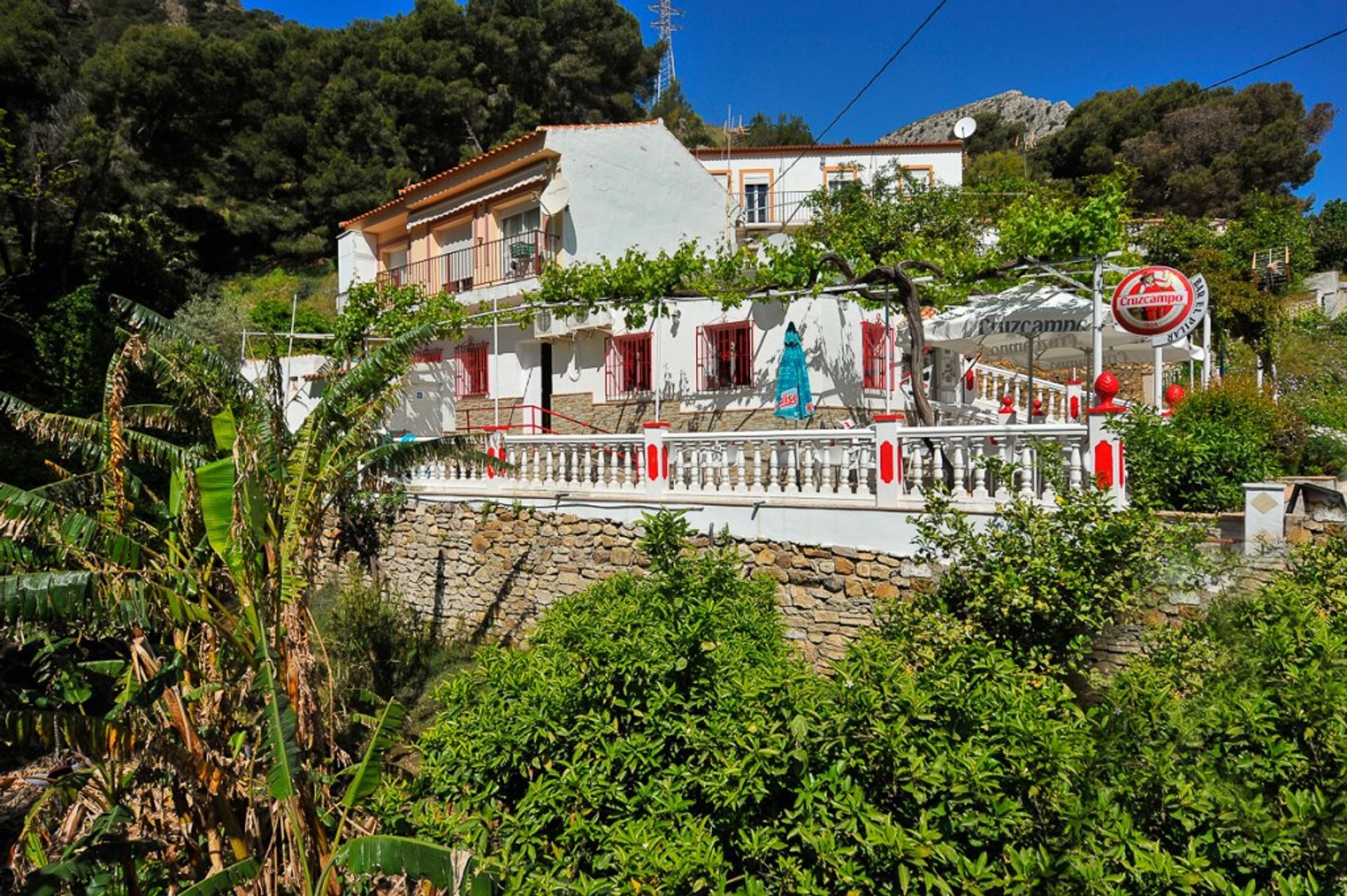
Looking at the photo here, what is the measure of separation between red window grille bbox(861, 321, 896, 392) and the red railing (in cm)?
571

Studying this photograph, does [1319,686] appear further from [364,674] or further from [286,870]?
[364,674]

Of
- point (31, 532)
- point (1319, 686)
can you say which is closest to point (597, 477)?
point (31, 532)

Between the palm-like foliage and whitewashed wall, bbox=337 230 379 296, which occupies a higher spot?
whitewashed wall, bbox=337 230 379 296

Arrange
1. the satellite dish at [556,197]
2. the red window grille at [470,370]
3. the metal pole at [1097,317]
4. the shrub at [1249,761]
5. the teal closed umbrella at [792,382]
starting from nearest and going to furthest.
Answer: the shrub at [1249,761]
the metal pole at [1097,317]
the teal closed umbrella at [792,382]
the satellite dish at [556,197]
the red window grille at [470,370]

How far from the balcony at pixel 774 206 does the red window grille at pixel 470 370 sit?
1666 cm

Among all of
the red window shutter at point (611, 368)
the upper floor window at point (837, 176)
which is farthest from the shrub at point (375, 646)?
the upper floor window at point (837, 176)

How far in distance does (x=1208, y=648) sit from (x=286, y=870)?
693 centimetres

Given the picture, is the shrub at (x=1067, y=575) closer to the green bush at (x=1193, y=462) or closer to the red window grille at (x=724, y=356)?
the green bush at (x=1193, y=462)

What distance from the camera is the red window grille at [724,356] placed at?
45.4 feet

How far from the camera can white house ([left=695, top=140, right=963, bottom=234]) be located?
3105 cm

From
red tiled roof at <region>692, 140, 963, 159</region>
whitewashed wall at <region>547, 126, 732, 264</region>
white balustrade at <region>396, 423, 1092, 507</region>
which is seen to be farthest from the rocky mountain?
white balustrade at <region>396, 423, 1092, 507</region>

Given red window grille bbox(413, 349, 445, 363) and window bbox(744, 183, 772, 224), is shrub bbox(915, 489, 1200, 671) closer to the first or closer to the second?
red window grille bbox(413, 349, 445, 363)

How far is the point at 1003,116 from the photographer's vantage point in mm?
59812

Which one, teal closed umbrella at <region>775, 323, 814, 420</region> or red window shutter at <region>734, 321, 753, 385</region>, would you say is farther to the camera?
red window shutter at <region>734, 321, 753, 385</region>
